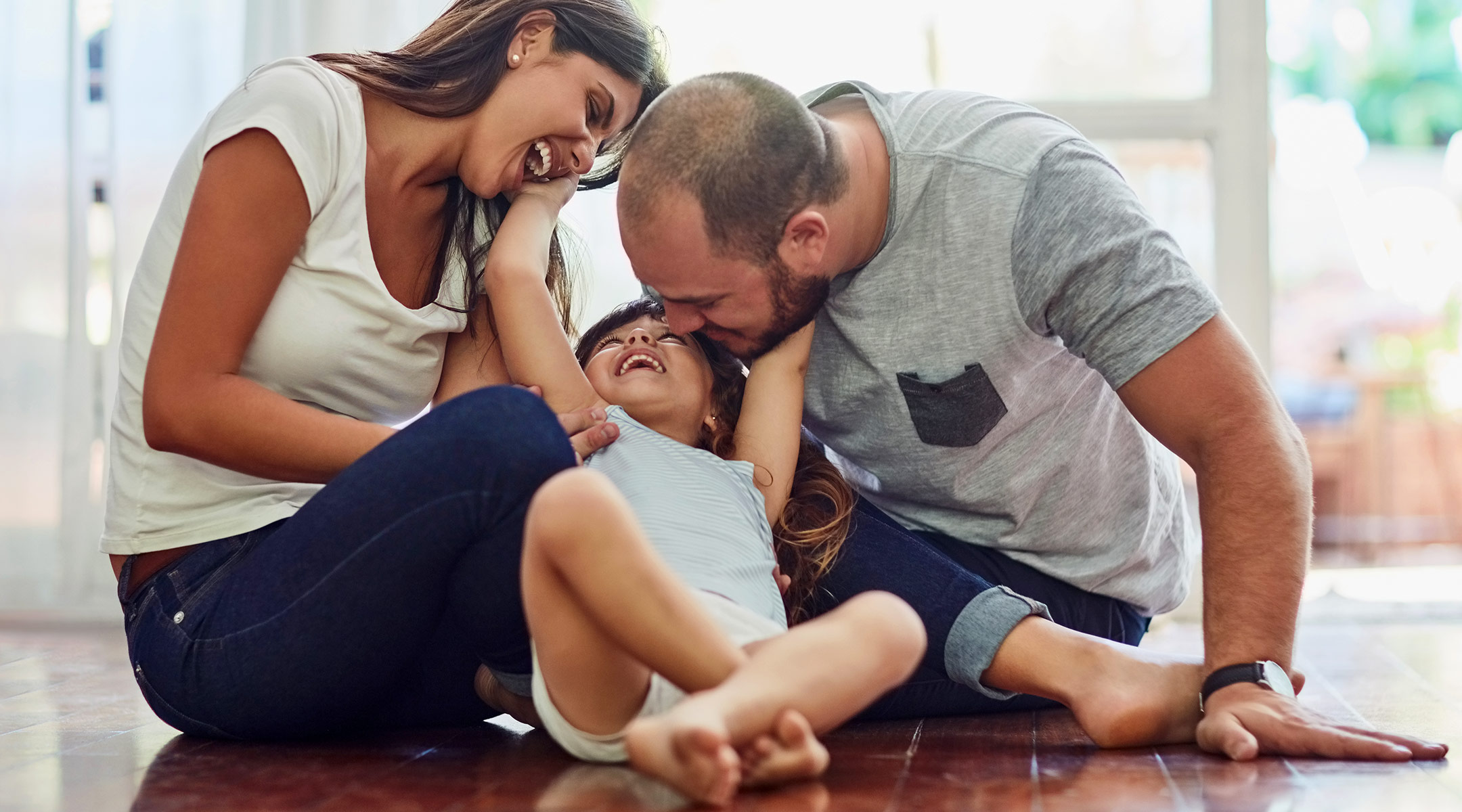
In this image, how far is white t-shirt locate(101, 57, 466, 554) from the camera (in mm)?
1385

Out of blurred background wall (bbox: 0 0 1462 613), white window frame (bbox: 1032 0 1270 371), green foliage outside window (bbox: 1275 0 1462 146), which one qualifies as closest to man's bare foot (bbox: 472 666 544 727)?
blurred background wall (bbox: 0 0 1462 613)

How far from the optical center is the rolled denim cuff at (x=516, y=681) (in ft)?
4.63

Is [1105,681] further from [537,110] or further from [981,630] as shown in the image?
[537,110]

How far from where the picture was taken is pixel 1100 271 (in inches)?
53.9

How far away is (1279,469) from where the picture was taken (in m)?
1.33

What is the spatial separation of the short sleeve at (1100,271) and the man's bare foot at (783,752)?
577 mm

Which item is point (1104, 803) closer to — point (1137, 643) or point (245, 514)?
point (1137, 643)

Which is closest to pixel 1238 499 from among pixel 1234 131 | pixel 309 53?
pixel 1234 131

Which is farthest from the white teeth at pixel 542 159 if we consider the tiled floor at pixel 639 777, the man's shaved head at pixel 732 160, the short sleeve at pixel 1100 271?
the tiled floor at pixel 639 777

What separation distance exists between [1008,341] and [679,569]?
1.57 feet

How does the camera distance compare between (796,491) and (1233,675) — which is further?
(796,491)

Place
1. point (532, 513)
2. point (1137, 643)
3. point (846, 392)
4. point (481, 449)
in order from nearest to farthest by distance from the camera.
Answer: point (532, 513), point (481, 449), point (846, 392), point (1137, 643)

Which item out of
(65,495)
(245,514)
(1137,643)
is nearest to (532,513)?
(245,514)

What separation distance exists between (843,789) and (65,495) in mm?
2192
